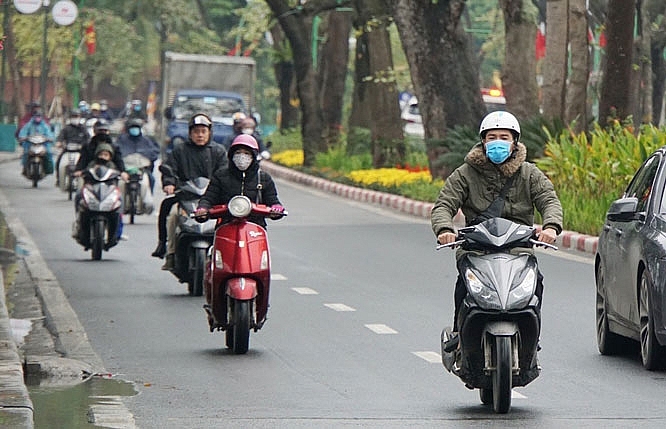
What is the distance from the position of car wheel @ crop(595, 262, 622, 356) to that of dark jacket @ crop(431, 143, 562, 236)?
99.1 inches

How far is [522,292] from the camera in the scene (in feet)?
28.8

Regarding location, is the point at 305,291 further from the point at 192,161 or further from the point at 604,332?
the point at 604,332

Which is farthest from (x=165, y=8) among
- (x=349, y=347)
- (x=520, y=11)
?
(x=349, y=347)

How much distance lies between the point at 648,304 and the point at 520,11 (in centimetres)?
1850

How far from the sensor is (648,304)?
1049cm

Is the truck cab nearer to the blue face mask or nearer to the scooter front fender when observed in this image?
the scooter front fender

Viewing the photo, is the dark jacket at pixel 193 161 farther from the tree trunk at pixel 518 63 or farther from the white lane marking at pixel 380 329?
the tree trunk at pixel 518 63

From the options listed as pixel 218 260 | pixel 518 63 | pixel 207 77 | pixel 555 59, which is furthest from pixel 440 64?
pixel 207 77

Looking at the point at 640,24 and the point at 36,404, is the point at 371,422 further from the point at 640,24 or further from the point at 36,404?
the point at 640,24

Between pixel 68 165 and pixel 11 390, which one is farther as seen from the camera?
pixel 68 165

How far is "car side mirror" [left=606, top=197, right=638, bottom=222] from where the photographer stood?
10.7m

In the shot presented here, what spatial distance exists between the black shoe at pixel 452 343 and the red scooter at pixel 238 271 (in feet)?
8.27

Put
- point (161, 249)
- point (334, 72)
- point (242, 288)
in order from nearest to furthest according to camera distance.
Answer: point (242, 288) → point (161, 249) → point (334, 72)

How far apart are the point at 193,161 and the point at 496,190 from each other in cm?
677
